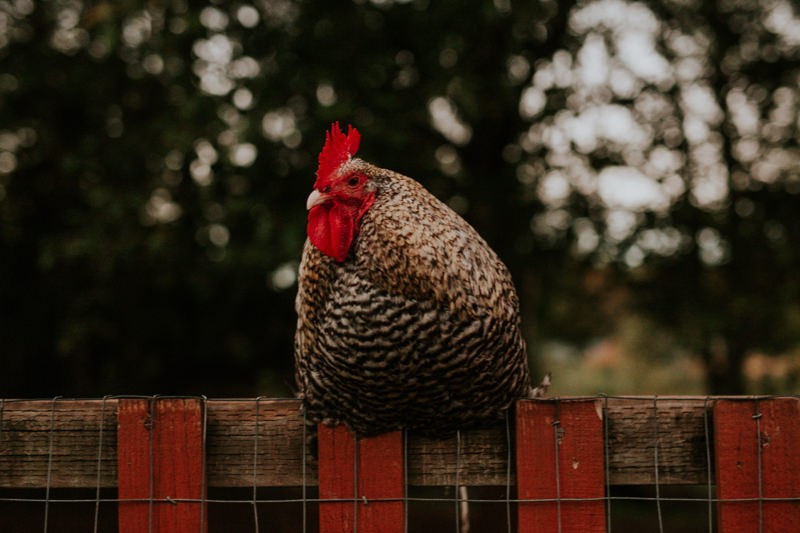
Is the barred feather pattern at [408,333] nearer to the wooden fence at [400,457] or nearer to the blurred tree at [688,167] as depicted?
the wooden fence at [400,457]

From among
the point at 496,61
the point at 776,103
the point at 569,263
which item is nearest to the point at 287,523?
the point at 569,263

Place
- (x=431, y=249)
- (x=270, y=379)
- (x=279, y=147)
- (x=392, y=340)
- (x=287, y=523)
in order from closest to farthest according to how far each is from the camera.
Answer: (x=392, y=340) < (x=431, y=249) < (x=279, y=147) < (x=287, y=523) < (x=270, y=379)

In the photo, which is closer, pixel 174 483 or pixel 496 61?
pixel 174 483

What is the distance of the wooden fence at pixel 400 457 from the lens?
2.06 metres

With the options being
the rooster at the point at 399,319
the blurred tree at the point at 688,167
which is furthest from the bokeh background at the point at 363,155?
the rooster at the point at 399,319

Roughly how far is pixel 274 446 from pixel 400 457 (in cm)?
41

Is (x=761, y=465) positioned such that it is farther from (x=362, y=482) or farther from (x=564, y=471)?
(x=362, y=482)

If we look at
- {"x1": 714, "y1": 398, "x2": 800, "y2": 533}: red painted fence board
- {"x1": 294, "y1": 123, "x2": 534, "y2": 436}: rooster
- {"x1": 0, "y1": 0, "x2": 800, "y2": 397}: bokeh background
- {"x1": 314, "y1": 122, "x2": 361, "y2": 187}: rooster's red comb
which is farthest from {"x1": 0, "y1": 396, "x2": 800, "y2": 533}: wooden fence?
{"x1": 0, "y1": 0, "x2": 800, "y2": 397}: bokeh background

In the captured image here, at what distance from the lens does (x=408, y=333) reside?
2.01m

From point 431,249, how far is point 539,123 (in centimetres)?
450

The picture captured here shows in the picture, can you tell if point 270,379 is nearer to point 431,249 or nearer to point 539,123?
point 539,123

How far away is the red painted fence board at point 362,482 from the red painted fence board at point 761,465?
98cm

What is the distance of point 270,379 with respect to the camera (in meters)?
8.19

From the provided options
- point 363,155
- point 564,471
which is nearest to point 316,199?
point 564,471
